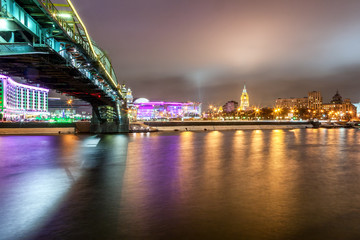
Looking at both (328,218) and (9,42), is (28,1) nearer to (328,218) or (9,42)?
(9,42)

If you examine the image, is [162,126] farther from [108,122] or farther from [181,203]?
[181,203]

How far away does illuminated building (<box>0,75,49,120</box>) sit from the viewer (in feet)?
451

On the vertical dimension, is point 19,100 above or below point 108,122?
above

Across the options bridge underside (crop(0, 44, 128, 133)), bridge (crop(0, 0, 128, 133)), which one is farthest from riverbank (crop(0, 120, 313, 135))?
bridge (crop(0, 0, 128, 133))

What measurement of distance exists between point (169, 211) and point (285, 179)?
6.86m

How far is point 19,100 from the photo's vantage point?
540ft

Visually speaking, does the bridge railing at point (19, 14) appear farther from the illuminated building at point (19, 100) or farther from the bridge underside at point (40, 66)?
the illuminated building at point (19, 100)

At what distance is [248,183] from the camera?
11.5 m

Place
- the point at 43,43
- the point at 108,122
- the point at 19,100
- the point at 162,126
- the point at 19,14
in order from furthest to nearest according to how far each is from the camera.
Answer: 1. the point at 19,100
2. the point at 162,126
3. the point at 108,122
4. the point at 43,43
5. the point at 19,14

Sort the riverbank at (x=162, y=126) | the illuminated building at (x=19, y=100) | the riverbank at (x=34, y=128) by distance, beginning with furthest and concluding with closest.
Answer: the illuminated building at (x=19, y=100) → the riverbank at (x=162, y=126) → the riverbank at (x=34, y=128)

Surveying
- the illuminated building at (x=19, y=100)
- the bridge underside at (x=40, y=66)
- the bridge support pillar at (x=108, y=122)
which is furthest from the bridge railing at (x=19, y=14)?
the illuminated building at (x=19, y=100)

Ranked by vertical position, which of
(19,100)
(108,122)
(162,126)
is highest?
(19,100)

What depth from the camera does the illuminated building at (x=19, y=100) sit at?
137m

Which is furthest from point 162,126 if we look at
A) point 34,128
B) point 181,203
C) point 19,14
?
point 181,203
